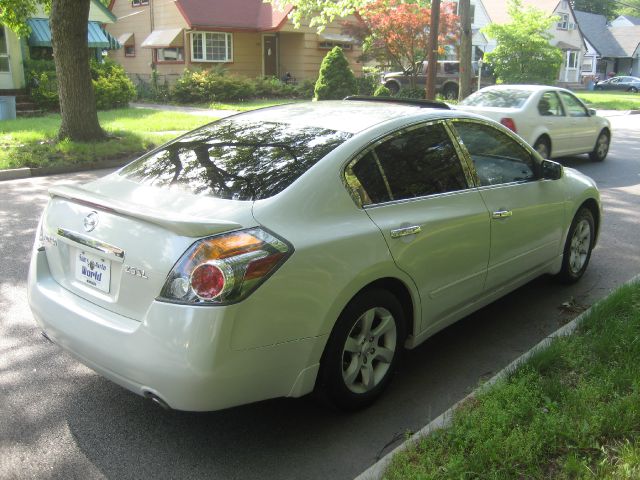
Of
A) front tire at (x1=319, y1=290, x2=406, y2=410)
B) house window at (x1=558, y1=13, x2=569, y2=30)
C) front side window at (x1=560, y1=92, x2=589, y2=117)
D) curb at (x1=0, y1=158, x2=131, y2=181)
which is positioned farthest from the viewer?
house window at (x1=558, y1=13, x2=569, y2=30)

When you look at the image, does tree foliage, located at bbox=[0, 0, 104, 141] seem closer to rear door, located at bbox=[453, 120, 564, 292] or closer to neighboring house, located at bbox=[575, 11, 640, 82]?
rear door, located at bbox=[453, 120, 564, 292]

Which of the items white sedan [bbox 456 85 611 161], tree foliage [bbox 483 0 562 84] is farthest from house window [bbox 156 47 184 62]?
white sedan [bbox 456 85 611 161]

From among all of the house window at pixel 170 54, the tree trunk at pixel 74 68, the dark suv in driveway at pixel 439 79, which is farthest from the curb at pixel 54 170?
the dark suv in driveway at pixel 439 79

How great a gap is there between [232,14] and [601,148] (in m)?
21.8

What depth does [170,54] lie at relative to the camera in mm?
31203

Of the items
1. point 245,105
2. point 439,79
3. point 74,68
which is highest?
point 439,79

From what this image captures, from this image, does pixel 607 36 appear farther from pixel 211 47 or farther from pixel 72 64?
pixel 72 64

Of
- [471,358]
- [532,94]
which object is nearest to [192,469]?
[471,358]

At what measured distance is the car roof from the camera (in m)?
3.86

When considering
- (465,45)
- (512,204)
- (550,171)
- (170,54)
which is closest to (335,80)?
(465,45)

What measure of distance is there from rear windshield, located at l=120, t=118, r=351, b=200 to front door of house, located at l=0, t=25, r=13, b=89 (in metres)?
21.0

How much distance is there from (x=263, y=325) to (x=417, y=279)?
1.13 m

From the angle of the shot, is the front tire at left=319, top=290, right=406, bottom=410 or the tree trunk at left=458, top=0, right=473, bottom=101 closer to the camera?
the front tire at left=319, top=290, right=406, bottom=410

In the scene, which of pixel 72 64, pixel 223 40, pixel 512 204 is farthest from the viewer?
pixel 223 40
